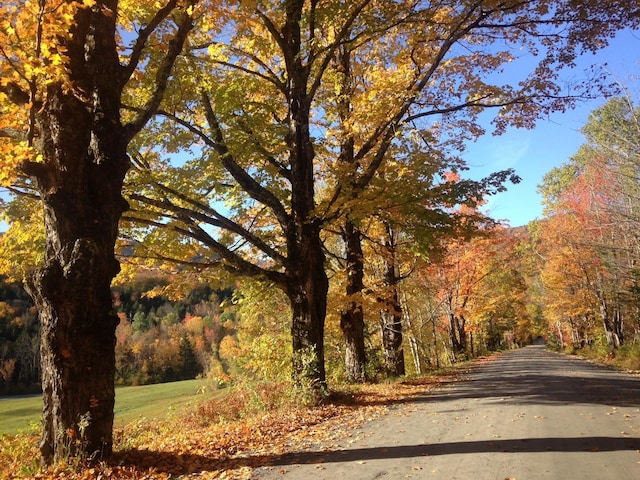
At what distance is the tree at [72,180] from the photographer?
506 centimetres

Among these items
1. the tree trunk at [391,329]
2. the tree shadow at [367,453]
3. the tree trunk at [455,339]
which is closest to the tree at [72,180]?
the tree shadow at [367,453]

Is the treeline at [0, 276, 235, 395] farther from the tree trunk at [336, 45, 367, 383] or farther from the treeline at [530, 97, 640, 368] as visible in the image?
the tree trunk at [336, 45, 367, 383]

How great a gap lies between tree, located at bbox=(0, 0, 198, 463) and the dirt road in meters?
2.33

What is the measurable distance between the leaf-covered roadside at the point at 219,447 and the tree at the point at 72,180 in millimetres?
430

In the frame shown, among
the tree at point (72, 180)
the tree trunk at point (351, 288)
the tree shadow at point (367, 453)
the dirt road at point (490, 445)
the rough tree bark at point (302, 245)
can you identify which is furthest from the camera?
the tree trunk at point (351, 288)

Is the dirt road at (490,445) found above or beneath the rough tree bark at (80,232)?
beneath

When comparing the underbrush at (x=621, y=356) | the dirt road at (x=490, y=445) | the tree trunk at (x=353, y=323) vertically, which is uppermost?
the tree trunk at (x=353, y=323)

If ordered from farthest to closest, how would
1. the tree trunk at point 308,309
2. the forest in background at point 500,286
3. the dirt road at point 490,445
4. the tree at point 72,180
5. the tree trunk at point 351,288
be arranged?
1. the forest in background at point 500,286
2. the tree trunk at point 351,288
3. the tree trunk at point 308,309
4. the tree at point 72,180
5. the dirt road at point 490,445

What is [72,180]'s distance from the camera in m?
5.47

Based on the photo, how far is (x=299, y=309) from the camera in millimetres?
9984

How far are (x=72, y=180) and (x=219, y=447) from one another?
13.6 ft

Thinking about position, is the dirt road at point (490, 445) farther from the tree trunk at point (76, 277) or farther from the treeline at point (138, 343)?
the treeline at point (138, 343)

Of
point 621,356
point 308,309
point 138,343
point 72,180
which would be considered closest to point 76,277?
point 72,180

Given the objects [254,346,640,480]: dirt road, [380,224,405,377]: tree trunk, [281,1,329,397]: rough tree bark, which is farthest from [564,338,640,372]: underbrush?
[281,1,329,397]: rough tree bark
